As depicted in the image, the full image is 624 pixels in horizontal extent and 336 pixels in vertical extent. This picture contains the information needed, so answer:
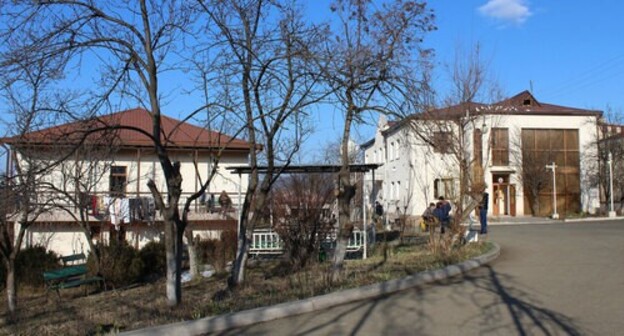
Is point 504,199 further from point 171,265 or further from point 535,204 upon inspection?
point 171,265

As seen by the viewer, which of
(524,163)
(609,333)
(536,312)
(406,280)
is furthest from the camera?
(524,163)

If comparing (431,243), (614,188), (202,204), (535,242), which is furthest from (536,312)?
(614,188)

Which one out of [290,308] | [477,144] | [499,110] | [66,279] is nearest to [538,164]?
[499,110]

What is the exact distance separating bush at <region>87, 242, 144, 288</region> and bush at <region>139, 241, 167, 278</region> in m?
0.90

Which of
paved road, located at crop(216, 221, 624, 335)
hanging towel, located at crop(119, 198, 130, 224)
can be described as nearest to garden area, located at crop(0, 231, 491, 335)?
paved road, located at crop(216, 221, 624, 335)

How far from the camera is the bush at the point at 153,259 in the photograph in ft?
58.9

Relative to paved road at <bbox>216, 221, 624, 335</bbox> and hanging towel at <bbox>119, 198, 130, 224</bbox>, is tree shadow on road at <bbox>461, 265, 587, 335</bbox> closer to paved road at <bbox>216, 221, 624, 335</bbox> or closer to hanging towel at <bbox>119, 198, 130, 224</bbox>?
paved road at <bbox>216, 221, 624, 335</bbox>

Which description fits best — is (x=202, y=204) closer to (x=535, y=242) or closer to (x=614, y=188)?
(x=535, y=242)

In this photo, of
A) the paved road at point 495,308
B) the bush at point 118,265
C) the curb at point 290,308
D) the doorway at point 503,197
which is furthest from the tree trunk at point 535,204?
the curb at point 290,308

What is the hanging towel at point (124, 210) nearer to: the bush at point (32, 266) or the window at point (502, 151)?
the bush at point (32, 266)

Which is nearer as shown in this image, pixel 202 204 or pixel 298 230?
pixel 298 230

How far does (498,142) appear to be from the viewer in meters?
40.0

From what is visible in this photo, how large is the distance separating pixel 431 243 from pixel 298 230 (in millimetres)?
3245

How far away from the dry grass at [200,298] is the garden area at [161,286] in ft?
0.04
